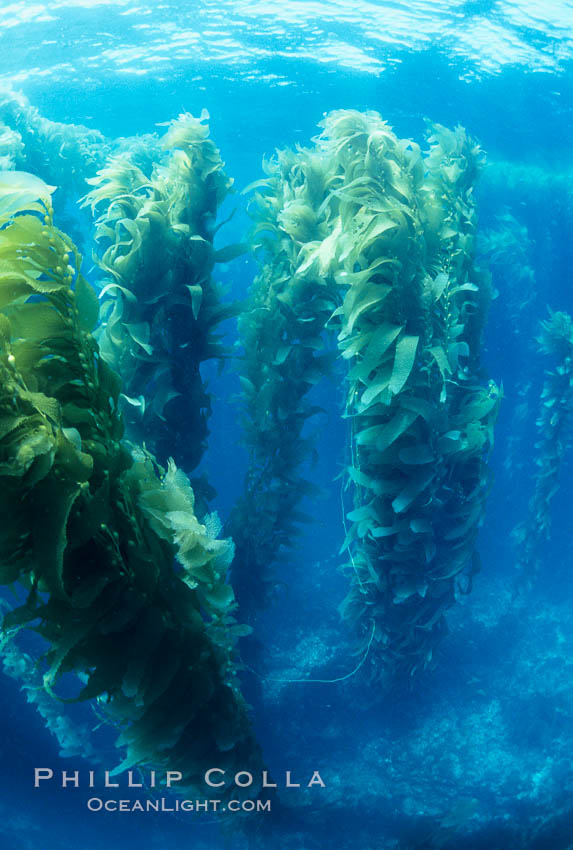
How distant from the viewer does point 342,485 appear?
7180mm

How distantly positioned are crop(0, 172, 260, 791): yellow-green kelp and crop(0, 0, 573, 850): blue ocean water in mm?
2093

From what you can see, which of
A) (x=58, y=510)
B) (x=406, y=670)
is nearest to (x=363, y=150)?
(x=58, y=510)

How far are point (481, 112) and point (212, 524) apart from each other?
17.0m

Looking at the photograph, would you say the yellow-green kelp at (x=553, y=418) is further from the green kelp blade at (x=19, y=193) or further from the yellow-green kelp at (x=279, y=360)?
the green kelp blade at (x=19, y=193)

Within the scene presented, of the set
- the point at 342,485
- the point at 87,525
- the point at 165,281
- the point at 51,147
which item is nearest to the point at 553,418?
the point at 342,485

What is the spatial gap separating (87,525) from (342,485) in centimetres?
578

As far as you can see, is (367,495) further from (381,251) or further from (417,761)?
(417,761)

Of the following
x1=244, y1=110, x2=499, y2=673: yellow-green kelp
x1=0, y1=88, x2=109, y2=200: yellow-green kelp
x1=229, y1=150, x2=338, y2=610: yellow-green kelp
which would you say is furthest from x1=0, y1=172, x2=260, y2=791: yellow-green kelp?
x1=0, y1=88, x2=109, y2=200: yellow-green kelp

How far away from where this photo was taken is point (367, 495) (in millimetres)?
4594

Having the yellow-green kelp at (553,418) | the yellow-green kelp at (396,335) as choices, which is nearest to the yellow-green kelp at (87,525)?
the yellow-green kelp at (396,335)

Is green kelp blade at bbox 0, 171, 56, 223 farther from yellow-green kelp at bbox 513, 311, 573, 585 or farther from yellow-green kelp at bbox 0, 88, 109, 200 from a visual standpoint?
yellow-green kelp at bbox 513, 311, 573, 585

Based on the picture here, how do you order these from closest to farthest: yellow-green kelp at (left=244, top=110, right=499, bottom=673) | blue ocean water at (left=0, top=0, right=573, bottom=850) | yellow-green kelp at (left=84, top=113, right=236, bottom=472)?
yellow-green kelp at (left=244, top=110, right=499, bottom=673)
yellow-green kelp at (left=84, top=113, right=236, bottom=472)
blue ocean water at (left=0, top=0, right=573, bottom=850)

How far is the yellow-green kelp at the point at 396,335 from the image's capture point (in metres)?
3.35

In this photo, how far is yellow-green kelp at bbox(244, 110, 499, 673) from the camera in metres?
3.35
